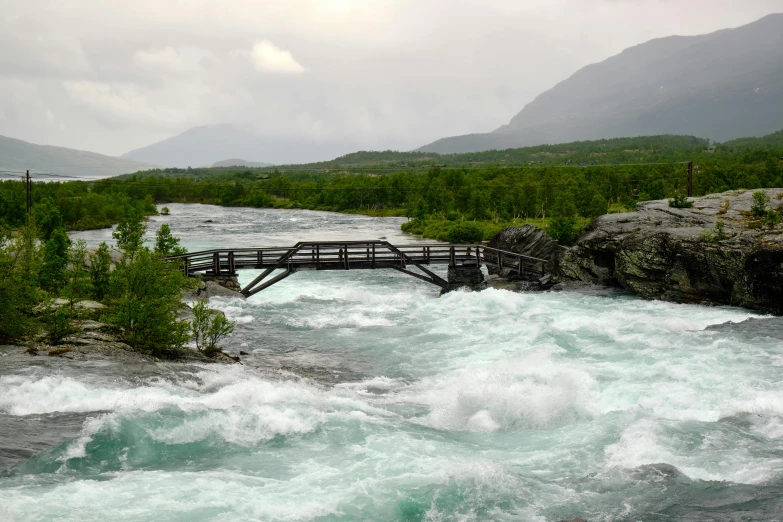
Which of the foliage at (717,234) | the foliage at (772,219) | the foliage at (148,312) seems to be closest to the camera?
the foliage at (148,312)

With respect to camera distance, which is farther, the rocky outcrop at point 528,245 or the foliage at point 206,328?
the rocky outcrop at point 528,245

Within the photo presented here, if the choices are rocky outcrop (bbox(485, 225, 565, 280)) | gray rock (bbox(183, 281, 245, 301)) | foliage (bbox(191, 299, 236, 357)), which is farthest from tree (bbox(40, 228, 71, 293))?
rocky outcrop (bbox(485, 225, 565, 280))

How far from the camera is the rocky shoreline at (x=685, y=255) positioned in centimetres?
3266

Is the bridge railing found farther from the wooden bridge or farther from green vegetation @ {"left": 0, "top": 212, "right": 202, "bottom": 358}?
green vegetation @ {"left": 0, "top": 212, "right": 202, "bottom": 358}

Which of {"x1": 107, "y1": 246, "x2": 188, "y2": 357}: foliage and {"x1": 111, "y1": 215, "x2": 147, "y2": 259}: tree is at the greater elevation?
{"x1": 111, "y1": 215, "x2": 147, "y2": 259}: tree

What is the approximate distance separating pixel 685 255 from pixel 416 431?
2364 centimetres

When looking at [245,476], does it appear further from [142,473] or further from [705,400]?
[705,400]

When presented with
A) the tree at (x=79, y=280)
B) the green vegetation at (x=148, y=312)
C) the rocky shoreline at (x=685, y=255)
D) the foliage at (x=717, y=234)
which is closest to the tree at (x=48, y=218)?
the tree at (x=79, y=280)

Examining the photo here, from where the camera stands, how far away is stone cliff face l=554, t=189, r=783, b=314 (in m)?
32.6

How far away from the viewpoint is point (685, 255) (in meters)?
35.8

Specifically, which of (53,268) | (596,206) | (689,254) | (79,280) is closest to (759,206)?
(689,254)

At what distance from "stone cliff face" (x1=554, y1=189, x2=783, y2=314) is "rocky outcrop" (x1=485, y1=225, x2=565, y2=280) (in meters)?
2.30

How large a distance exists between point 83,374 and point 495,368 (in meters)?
13.3

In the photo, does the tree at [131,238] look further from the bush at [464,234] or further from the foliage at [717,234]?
the bush at [464,234]
